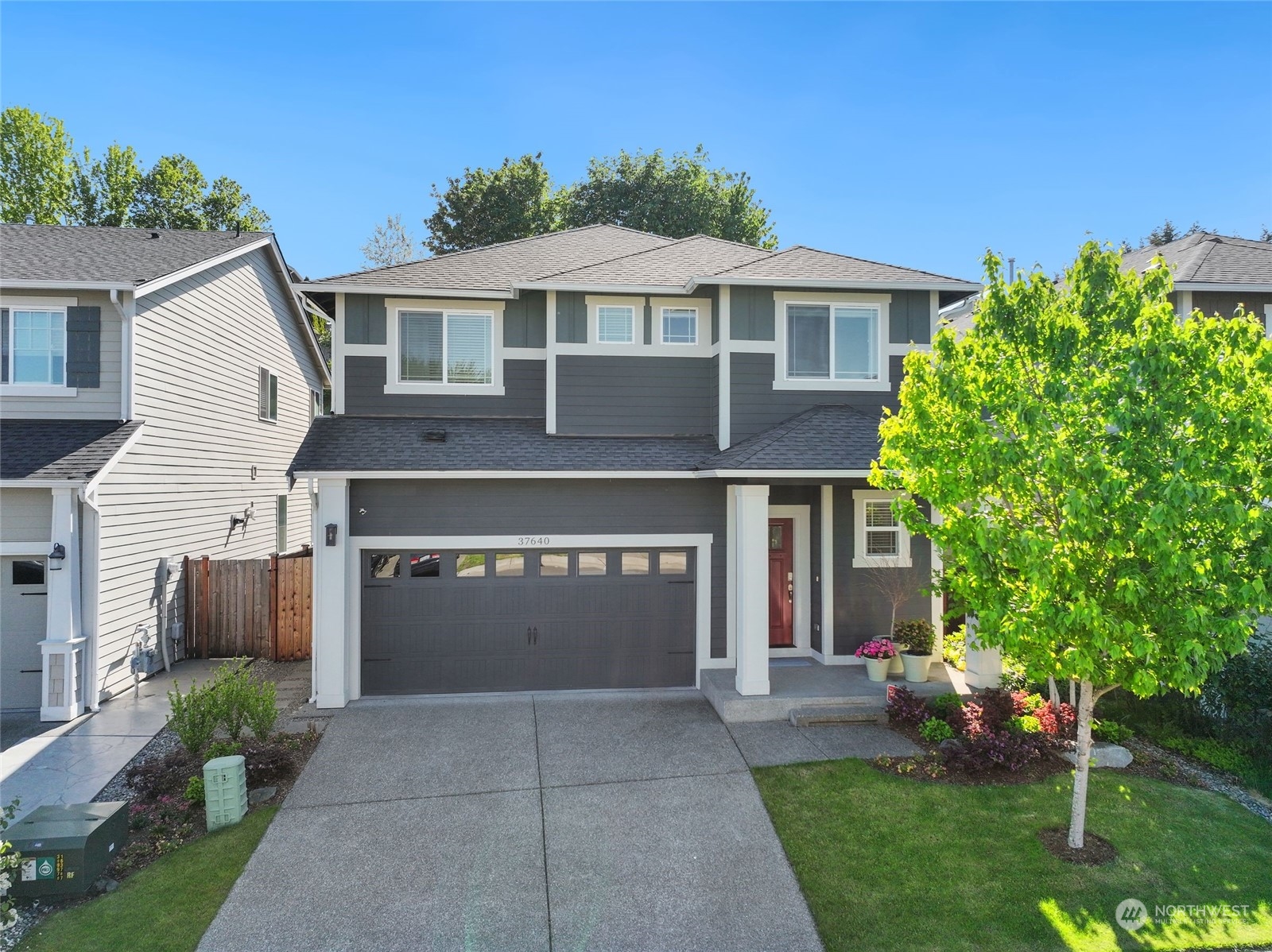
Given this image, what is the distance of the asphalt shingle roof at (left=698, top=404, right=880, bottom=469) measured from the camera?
8945mm

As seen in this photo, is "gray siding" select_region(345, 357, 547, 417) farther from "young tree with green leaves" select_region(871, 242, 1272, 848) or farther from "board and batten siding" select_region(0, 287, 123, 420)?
"young tree with green leaves" select_region(871, 242, 1272, 848)

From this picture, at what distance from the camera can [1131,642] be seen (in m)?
5.29

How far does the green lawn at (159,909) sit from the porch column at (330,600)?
132 inches

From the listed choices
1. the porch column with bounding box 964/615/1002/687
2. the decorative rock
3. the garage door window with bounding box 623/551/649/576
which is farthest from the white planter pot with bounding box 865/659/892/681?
the garage door window with bounding box 623/551/649/576

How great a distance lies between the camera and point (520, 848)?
5840mm

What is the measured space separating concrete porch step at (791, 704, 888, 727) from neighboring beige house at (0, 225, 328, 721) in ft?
30.8

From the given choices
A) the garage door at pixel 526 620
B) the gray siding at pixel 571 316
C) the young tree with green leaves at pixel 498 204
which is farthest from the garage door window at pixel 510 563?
the young tree with green leaves at pixel 498 204

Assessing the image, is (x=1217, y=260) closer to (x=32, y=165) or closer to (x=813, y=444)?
(x=813, y=444)

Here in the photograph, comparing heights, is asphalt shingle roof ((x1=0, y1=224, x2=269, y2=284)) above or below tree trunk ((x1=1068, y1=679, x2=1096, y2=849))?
above

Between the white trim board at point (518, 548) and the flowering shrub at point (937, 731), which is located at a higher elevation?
the white trim board at point (518, 548)

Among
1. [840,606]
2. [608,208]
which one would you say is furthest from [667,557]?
[608,208]

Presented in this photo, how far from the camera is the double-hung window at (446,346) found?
10.7 metres

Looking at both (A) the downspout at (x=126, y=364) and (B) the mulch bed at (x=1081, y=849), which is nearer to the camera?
(B) the mulch bed at (x=1081, y=849)

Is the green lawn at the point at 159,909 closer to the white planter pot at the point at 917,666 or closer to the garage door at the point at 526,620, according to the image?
the garage door at the point at 526,620
